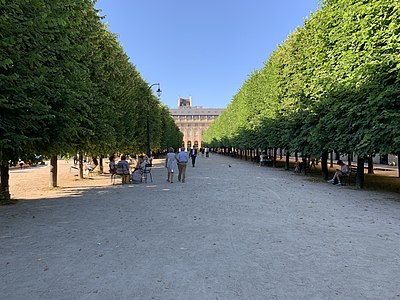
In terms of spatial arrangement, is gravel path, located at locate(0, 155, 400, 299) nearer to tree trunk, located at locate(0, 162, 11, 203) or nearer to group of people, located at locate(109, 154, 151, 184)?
tree trunk, located at locate(0, 162, 11, 203)

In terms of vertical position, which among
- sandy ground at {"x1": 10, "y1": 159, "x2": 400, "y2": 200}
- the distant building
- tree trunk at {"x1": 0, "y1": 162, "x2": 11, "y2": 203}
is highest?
the distant building

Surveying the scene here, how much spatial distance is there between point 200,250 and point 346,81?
13.4 m

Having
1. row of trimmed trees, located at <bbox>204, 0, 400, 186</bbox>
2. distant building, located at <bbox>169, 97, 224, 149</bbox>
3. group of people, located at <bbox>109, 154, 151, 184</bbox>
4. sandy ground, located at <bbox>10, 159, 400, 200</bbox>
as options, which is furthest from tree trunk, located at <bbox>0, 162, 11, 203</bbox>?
distant building, located at <bbox>169, 97, 224, 149</bbox>

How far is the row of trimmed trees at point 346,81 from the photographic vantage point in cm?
1385

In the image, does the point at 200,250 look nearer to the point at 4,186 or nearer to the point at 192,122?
the point at 4,186

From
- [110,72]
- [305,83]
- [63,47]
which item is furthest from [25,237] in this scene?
[305,83]

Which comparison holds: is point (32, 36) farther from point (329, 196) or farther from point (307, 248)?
point (329, 196)

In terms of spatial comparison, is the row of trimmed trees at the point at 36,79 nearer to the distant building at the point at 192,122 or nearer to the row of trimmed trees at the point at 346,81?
the row of trimmed trees at the point at 346,81

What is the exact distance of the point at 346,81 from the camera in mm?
16391

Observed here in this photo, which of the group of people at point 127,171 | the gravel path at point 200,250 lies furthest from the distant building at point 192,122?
the gravel path at point 200,250

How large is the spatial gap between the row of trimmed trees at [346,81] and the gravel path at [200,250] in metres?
4.27

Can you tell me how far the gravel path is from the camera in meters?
4.66

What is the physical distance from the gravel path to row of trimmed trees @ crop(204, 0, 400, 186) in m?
4.27

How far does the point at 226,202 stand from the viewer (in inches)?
492
